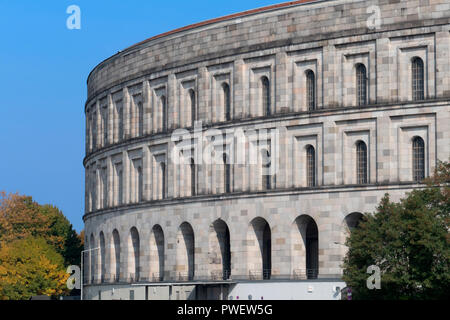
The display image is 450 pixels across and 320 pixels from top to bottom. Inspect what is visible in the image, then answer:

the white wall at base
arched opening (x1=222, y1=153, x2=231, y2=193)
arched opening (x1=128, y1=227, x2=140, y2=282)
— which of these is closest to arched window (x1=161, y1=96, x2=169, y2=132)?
arched opening (x1=222, y1=153, x2=231, y2=193)

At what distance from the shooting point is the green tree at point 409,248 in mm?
48438

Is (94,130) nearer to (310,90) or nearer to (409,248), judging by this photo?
(310,90)

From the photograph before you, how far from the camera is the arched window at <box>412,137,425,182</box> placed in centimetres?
6062

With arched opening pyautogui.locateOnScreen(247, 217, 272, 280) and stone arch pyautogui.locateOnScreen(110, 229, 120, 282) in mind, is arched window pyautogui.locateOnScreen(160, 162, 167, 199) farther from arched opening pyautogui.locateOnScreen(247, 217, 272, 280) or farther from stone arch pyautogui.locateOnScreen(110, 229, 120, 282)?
arched opening pyautogui.locateOnScreen(247, 217, 272, 280)

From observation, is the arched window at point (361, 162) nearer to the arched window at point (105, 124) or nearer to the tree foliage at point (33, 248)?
the arched window at point (105, 124)

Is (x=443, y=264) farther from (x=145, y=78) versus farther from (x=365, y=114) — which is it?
(x=145, y=78)

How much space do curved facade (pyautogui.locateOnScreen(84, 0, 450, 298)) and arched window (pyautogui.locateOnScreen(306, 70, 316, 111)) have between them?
0.09 metres

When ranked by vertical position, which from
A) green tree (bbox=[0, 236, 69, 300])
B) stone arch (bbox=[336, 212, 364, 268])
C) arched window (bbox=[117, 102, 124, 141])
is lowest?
green tree (bbox=[0, 236, 69, 300])

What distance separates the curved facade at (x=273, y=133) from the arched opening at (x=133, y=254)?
0.10 m

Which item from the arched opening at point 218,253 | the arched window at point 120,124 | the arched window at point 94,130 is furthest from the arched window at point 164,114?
the arched window at point 94,130

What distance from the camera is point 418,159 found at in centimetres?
6094

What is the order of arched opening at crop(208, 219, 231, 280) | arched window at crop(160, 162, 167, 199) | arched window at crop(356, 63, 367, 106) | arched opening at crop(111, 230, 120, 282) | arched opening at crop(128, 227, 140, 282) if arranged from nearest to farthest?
arched window at crop(356, 63, 367, 106) → arched opening at crop(208, 219, 231, 280) → arched window at crop(160, 162, 167, 199) → arched opening at crop(128, 227, 140, 282) → arched opening at crop(111, 230, 120, 282)

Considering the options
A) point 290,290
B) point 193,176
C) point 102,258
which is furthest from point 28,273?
point 290,290
